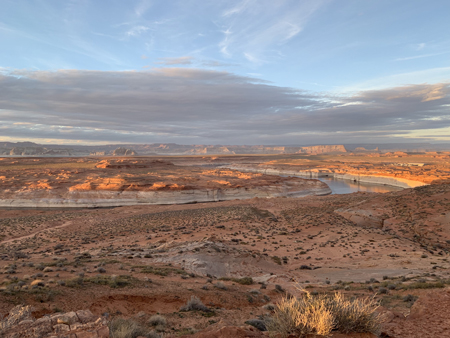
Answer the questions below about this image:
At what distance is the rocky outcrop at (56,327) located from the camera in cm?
430

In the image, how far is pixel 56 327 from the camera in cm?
449

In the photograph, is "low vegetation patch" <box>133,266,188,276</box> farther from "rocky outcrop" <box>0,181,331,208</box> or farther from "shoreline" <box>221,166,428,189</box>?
"shoreline" <box>221,166,428,189</box>

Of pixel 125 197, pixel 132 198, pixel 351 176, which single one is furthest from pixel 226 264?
pixel 351 176

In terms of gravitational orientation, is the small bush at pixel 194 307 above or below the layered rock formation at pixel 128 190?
above

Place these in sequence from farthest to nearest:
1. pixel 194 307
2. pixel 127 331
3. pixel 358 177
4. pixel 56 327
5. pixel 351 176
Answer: pixel 351 176, pixel 358 177, pixel 194 307, pixel 127 331, pixel 56 327

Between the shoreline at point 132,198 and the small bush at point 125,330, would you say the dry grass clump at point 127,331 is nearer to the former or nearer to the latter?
the small bush at point 125,330

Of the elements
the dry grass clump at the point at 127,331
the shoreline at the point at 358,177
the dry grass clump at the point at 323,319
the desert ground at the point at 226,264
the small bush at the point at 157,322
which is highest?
the dry grass clump at the point at 323,319

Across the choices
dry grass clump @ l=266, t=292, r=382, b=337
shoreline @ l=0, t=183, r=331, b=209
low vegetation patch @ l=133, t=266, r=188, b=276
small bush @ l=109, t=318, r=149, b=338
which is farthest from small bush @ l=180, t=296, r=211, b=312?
shoreline @ l=0, t=183, r=331, b=209

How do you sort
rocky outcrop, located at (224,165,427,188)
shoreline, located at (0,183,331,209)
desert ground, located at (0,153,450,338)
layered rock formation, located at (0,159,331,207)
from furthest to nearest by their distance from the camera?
rocky outcrop, located at (224,165,427,188) < layered rock formation, located at (0,159,331,207) < shoreline, located at (0,183,331,209) < desert ground, located at (0,153,450,338)

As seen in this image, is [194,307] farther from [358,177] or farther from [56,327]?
[358,177]

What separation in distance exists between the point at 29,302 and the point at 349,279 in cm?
1162

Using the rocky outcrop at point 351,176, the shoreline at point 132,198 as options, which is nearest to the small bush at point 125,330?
the shoreline at point 132,198

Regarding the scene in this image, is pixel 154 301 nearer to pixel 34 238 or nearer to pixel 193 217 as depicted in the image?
pixel 34 238

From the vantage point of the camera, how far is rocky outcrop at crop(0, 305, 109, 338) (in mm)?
4301
